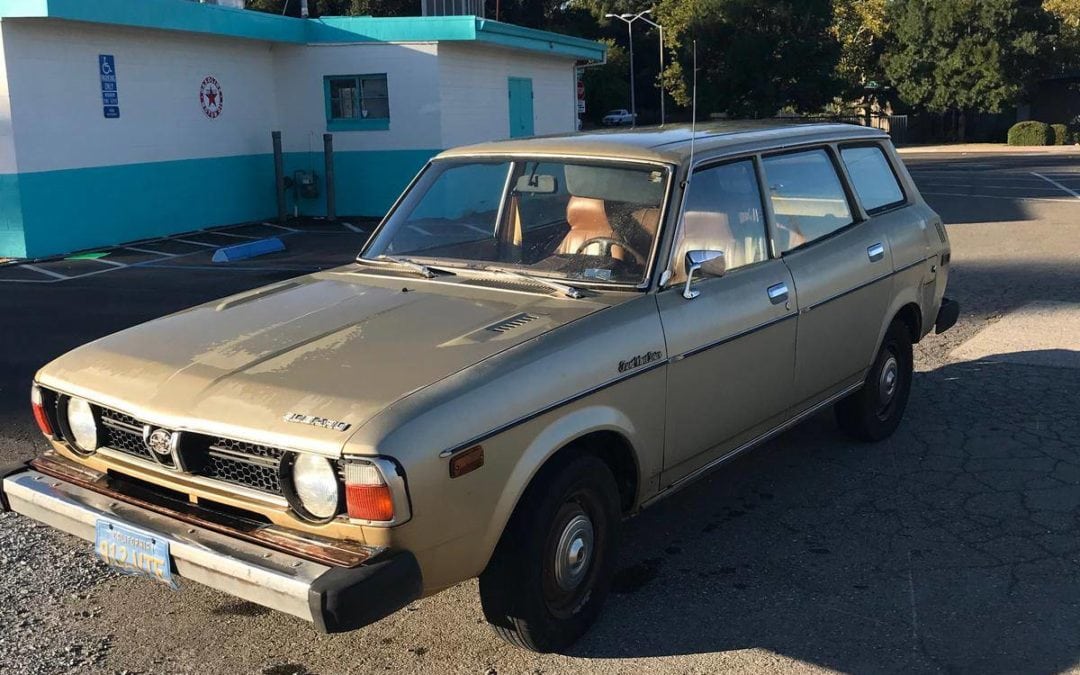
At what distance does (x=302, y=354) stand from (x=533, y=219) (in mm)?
1431

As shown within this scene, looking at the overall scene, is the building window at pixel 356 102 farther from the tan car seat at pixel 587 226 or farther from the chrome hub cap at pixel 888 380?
the tan car seat at pixel 587 226

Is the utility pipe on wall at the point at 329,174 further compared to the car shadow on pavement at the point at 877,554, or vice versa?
the utility pipe on wall at the point at 329,174

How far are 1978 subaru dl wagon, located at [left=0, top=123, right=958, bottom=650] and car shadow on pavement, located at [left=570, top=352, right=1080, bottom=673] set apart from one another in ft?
1.41

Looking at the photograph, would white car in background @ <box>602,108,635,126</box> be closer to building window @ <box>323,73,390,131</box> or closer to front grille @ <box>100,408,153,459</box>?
building window @ <box>323,73,390,131</box>

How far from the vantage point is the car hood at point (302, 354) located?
3.23m

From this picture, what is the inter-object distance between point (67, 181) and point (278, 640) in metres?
12.4

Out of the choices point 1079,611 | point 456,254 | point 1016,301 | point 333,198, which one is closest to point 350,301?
point 456,254

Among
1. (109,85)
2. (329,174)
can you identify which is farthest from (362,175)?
(109,85)

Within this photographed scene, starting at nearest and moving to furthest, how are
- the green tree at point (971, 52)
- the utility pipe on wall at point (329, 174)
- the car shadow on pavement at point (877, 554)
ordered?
the car shadow on pavement at point (877, 554), the utility pipe on wall at point (329, 174), the green tree at point (971, 52)

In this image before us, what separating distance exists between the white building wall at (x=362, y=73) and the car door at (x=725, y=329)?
1416 cm

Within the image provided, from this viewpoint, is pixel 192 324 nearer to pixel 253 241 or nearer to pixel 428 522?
pixel 428 522

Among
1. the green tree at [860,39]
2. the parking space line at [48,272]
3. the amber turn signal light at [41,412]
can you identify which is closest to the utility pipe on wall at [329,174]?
the parking space line at [48,272]

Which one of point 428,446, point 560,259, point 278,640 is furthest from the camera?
point 560,259

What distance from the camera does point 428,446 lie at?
3072 millimetres
